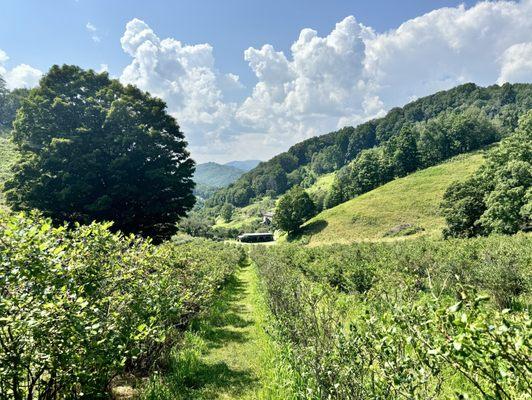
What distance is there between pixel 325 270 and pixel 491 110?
7064 inches

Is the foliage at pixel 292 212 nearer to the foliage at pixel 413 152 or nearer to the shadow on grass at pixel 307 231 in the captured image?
the shadow on grass at pixel 307 231

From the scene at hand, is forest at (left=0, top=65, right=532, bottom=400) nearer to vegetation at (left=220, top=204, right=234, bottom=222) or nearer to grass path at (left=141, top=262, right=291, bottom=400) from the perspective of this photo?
grass path at (left=141, top=262, right=291, bottom=400)

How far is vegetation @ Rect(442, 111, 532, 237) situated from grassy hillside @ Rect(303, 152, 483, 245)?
7.42 m

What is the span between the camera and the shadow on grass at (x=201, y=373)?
6777 millimetres

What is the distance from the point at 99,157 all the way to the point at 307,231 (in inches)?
2180

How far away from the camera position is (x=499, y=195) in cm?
3531

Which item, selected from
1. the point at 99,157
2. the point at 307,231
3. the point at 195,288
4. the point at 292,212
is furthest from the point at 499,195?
the point at 292,212

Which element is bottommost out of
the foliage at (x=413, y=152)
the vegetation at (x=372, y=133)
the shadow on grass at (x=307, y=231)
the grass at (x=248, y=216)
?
the shadow on grass at (x=307, y=231)

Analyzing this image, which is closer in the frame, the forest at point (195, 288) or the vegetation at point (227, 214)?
the forest at point (195, 288)

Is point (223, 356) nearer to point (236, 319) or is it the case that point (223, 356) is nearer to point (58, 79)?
point (236, 319)

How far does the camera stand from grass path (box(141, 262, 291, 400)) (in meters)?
6.75

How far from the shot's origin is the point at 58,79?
2456 cm

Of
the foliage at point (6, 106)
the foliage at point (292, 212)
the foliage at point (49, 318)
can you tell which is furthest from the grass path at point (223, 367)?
the foliage at point (6, 106)

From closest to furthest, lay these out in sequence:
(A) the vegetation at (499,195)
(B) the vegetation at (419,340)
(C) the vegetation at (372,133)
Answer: (B) the vegetation at (419,340)
(A) the vegetation at (499,195)
(C) the vegetation at (372,133)
